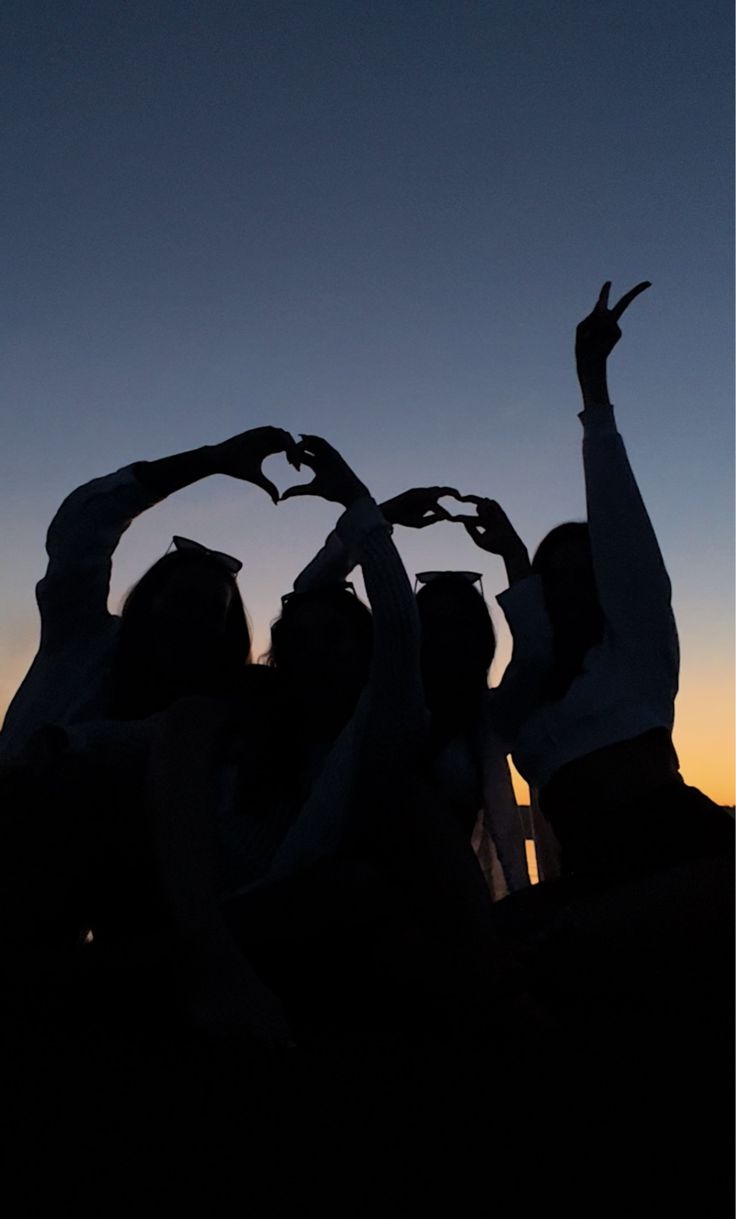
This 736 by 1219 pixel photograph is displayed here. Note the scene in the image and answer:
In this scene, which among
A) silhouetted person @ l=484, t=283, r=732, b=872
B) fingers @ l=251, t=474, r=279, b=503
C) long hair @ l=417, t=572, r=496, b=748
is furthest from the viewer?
long hair @ l=417, t=572, r=496, b=748

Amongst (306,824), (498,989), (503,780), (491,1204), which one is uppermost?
(503,780)

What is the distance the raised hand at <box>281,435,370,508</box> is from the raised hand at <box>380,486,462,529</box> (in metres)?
0.68

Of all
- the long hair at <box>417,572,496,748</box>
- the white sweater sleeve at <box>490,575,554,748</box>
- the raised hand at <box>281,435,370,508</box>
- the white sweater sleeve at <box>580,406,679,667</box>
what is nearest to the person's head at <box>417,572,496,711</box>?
the long hair at <box>417,572,496,748</box>

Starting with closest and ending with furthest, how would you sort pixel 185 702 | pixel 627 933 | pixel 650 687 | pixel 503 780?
pixel 627 933
pixel 185 702
pixel 650 687
pixel 503 780

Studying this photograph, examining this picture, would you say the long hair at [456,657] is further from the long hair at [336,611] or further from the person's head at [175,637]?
the person's head at [175,637]

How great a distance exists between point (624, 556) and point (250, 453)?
38.9 inches

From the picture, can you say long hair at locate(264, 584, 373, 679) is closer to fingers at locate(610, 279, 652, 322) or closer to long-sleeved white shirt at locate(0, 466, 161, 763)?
long-sleeved white shirt at locate(0, 466, 161, 763)

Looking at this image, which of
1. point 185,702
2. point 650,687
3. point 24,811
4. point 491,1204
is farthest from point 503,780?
point 491,1204

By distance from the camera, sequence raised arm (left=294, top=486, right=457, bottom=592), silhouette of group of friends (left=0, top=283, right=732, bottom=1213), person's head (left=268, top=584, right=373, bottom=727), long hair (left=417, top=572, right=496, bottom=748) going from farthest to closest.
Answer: raised arm (left=294, top=486, right=457, bottom=592) < long hair (left=417, top=572, right=496, bottom=748) < person's head (left=268, top=584, right=373, bottom=727) < silhouette of group of friends (left=0, top=283, right=732, bottom=1213)

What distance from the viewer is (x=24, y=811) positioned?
1638mm

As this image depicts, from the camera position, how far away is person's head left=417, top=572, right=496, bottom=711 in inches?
96.1

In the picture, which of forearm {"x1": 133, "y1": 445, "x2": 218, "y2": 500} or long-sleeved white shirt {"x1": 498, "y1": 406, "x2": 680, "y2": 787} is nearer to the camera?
long-sleeved white shirt {"x1": 498, "y1": 406, "x2": 680, "y2": 787}

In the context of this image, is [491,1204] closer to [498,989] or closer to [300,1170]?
[300,1170]

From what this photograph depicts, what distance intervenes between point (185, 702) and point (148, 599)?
472 millimetres
